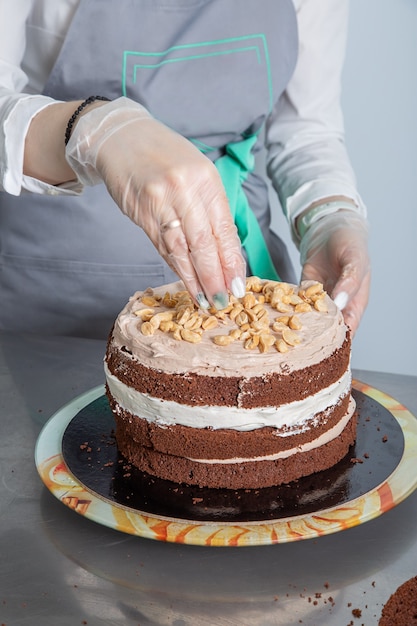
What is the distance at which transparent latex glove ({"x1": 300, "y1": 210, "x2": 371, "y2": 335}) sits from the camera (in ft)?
5.07

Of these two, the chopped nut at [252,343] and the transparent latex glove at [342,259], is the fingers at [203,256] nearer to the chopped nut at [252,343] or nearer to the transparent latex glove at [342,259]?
the chopped nut at [252,343]

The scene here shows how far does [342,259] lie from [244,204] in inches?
14.2

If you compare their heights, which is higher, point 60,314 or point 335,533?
point 335,533

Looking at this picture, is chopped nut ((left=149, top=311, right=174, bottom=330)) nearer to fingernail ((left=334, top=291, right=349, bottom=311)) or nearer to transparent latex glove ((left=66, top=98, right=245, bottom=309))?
transparent latex glove ((left=66, top=98, right=245, bottom=309))

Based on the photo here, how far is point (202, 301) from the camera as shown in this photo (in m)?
1.19

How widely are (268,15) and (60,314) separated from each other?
2.67 ft

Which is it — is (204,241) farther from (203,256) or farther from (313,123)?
(313,123)

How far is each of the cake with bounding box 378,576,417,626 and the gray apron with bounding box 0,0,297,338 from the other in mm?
1014

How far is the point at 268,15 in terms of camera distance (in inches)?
69.2

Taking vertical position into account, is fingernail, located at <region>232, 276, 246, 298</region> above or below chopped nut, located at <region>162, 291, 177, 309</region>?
above

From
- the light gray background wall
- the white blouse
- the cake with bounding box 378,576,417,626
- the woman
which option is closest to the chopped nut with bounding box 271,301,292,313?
the woman

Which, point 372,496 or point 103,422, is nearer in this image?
point 372,496

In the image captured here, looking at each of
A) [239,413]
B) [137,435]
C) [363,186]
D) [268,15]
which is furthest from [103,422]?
[363,186]

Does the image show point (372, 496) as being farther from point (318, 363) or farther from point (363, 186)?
point (363, 186)
